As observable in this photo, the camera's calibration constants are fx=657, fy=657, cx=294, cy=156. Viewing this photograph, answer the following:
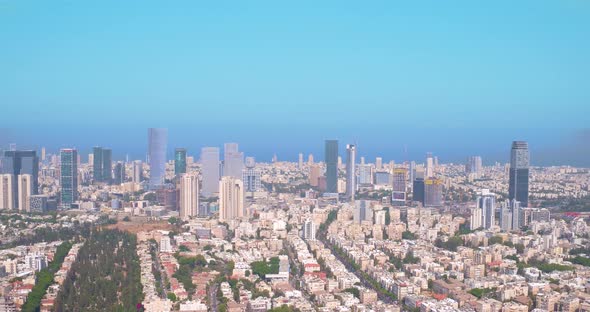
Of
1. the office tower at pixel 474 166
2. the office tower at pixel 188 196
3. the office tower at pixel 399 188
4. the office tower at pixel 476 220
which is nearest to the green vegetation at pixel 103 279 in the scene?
the office tower at pixel 188 196

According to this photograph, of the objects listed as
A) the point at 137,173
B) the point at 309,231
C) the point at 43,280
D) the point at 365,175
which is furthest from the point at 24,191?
the point at 365,175

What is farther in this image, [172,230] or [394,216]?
[394,216]

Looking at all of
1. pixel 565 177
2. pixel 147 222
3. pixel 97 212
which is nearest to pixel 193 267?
pixel 147 222

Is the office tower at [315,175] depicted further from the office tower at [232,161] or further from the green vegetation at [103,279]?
the green vegetation at [103,279]

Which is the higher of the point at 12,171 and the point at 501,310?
the point at 12,171

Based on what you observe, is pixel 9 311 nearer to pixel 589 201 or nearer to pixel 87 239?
pixel 87 239

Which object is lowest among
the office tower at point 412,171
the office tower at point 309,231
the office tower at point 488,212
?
the office tower at point 309,231
